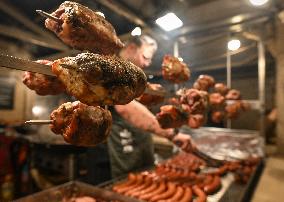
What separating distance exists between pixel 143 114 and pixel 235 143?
3.11 m

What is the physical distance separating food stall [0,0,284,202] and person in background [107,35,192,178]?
19 mm

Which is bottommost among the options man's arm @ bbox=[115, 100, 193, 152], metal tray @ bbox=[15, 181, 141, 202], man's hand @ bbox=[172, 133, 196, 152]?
metal tray @ bbox=[15, 181, 141, 202]

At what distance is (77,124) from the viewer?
1830 mm

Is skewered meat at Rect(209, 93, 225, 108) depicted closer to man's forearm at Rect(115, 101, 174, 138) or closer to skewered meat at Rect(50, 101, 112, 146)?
man's forearm at Rect(115, 101, 174, 138)

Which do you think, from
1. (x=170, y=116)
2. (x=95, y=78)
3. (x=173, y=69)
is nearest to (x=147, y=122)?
(x=170, y=116)

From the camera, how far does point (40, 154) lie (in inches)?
232

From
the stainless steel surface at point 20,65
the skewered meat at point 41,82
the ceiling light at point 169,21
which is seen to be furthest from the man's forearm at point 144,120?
the ceiling light at point 169,21

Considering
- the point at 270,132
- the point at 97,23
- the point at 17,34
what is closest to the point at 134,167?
the point at 97,23

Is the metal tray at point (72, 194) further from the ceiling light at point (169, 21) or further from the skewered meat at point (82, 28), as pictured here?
the ceiling light at point (169, 21)

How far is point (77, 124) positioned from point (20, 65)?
2.34 ft

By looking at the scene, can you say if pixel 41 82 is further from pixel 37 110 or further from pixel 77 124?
pixel 37 110

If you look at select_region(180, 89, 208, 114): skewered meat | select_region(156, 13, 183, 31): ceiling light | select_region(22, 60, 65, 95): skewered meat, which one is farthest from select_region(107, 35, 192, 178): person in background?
select_region(22, 60, 65, 95): skewered meat

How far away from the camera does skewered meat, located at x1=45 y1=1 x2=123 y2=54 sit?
1714 mm

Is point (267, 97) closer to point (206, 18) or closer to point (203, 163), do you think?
point (206, 18)
